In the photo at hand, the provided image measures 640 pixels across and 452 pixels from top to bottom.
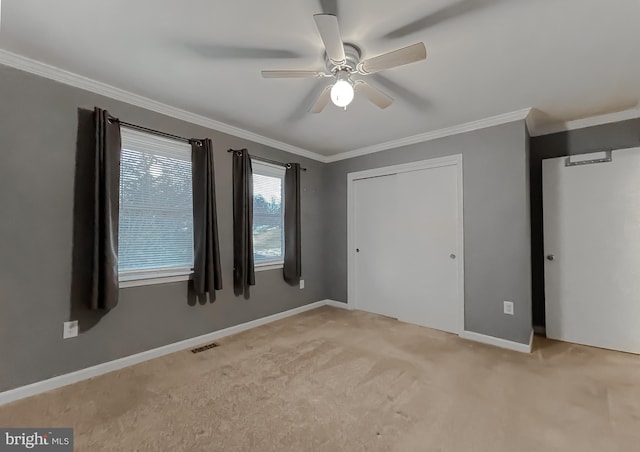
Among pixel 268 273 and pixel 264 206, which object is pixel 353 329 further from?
pixel 264 206

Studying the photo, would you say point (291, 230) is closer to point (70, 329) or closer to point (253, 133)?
point (253, 133)

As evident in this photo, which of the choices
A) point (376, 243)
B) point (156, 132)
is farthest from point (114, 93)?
point (376, 243)

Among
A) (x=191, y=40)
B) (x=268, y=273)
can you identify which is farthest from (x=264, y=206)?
(x=191, y=40)

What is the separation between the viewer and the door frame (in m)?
3.22

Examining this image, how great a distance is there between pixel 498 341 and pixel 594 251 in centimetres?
134

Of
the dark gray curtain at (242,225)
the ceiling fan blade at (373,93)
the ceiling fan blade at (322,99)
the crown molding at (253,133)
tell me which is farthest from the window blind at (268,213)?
the ceiling fan blade at (373,93)

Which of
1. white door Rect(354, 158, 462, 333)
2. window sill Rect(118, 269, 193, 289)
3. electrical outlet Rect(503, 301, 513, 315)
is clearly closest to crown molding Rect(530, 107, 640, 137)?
white door Rect(354, 158, 462, 333)

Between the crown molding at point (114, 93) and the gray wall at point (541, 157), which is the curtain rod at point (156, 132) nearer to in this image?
the crown molding at point (114, 93)

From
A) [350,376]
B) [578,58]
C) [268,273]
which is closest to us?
[578,58]

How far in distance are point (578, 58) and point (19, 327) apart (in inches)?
171

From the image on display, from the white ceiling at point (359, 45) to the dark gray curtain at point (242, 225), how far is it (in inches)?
25.8

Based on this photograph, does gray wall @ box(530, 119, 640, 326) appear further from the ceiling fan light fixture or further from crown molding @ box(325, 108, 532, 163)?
the ceiling fan light fixture

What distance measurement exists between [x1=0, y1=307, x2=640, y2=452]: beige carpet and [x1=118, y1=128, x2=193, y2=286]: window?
2.87 ft

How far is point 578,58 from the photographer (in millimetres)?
1963
